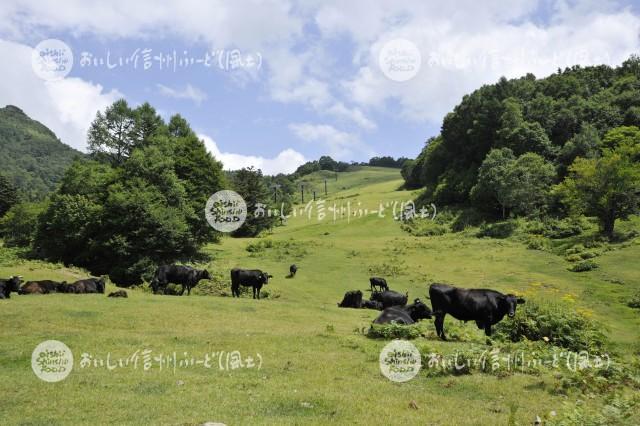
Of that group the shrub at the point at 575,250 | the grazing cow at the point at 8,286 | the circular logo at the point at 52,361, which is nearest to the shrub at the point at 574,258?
the shrub at the point at 575,250

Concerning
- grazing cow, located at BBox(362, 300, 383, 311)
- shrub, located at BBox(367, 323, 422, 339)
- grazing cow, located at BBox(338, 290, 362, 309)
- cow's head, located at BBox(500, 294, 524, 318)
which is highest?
cow's head, located at BBox(500, 294, 524, 318)

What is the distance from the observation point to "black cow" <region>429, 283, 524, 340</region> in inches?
781

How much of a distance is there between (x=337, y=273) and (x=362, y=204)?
7113cm

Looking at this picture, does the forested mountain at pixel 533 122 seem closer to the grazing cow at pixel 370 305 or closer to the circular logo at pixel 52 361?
the grazing cow at pixel 370 305

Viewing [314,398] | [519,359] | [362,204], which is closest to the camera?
[314,398]

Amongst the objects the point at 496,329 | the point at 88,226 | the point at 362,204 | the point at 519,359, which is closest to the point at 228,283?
the point at 88,226

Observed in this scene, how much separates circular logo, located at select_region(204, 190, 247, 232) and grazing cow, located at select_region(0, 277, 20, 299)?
2473cm

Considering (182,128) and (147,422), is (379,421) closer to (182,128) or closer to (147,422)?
(147,422)

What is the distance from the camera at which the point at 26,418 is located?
382 inches

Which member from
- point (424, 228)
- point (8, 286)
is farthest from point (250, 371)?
point (424, 228)

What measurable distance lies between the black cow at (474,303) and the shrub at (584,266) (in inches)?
1271

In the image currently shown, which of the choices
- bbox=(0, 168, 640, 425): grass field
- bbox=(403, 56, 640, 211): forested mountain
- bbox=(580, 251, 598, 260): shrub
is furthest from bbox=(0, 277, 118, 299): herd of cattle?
bbox=(403, 56, 640, 211): forested mountain

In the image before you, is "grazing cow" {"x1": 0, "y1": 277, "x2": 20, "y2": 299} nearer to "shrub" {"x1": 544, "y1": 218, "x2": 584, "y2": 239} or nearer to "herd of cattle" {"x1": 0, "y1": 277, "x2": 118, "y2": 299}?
"herd of cattle" {"x1": 0, "y1": 277, "x2": 118, "y2": 299}

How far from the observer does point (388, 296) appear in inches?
1335
